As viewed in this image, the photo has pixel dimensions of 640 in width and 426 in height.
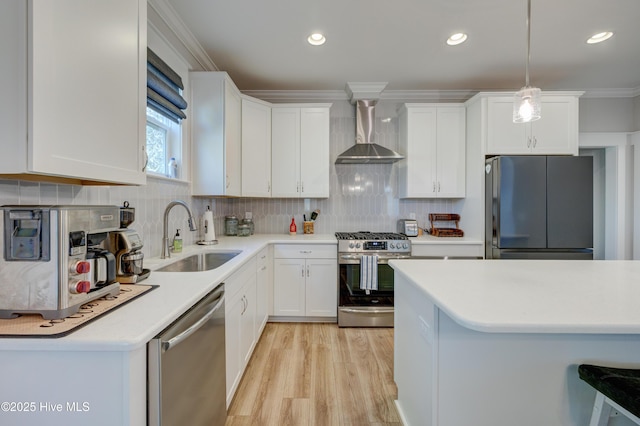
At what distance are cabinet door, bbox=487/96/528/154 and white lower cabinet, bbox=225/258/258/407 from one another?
270 cm

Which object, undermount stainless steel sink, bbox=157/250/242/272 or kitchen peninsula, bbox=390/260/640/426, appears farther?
undermount stainless steel sink, bbox=157/250/242/272

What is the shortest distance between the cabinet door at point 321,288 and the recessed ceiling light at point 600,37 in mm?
2986

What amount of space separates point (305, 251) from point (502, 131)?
2.41 m

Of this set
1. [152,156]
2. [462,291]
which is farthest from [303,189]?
[462,291]

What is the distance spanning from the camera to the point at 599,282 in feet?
4.38

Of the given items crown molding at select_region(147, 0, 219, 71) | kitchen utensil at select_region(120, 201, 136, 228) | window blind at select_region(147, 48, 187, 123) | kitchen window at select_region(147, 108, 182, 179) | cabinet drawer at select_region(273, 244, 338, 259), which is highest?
crown molding at select_region(147, 0, 219, 71)

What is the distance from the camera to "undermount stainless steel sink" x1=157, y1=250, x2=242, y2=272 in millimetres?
2070

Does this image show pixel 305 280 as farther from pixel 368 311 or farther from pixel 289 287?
pixel 368 311

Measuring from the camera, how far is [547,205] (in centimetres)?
277

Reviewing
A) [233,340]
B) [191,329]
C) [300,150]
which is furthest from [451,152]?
[191,329]

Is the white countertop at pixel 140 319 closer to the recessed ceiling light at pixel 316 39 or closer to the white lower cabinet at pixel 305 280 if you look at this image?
the white lower cabinet at pixel 305 280

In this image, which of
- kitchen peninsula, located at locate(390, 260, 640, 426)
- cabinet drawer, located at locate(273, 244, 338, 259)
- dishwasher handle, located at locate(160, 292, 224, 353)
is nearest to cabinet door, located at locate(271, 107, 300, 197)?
cabinet drawer, located at locate(273, 244, 338, 259)

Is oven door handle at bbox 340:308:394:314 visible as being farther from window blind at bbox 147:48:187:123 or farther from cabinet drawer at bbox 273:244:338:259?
window blind at bbox 147:48:187:123

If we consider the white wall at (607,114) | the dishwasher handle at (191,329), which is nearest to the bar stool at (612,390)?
the dishwasher handle at (191,329)
